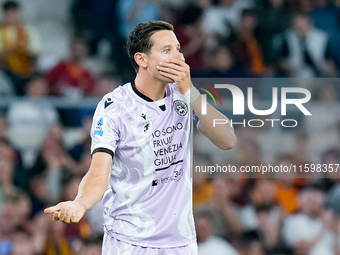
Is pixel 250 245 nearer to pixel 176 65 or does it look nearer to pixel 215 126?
pixel 215 126

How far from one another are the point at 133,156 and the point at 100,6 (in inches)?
257

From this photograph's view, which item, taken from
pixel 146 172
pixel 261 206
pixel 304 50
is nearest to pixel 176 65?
pixel 146 172

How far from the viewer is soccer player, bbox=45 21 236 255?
371 centimetres

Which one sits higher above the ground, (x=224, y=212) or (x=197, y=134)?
(x=197, y=134)

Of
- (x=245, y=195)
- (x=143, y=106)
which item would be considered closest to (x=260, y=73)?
(x=245, y=195)

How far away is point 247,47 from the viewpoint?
30.9 ft

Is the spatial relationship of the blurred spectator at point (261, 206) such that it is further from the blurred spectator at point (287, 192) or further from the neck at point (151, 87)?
the neck at point (151, 87)

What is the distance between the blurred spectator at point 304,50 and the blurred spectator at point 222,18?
84 cm

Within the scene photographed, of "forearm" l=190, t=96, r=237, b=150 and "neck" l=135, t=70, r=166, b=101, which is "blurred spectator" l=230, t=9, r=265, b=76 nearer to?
"neck" l=135, t=70, r=166, b=101

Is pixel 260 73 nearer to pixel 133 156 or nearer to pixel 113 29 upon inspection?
pixel 113 29

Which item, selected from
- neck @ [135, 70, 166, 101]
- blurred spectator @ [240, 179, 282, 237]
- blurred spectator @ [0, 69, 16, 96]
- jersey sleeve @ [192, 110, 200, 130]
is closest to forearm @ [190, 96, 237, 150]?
jersey sleeve @ [192, 110, 200, 130]

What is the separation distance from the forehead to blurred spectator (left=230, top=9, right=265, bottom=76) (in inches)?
220

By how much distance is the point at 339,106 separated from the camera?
836 centimetres

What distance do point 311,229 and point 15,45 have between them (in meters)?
5.40
